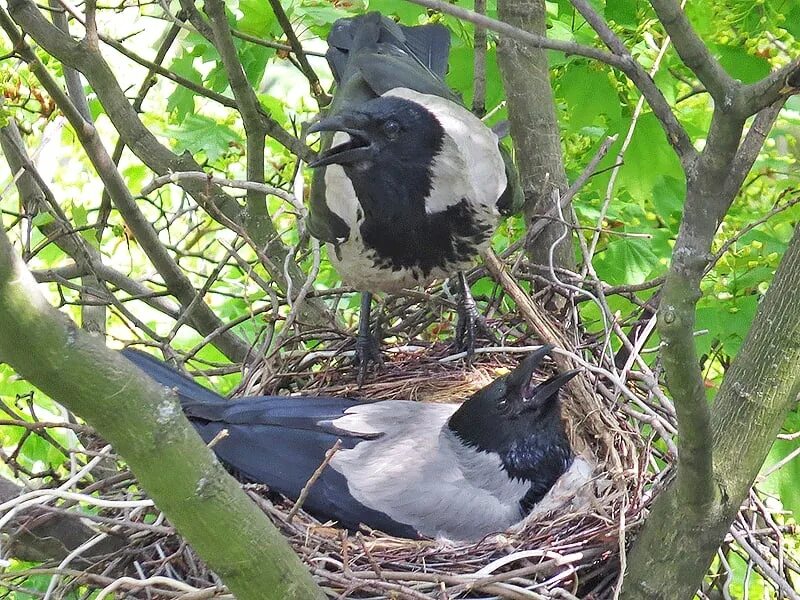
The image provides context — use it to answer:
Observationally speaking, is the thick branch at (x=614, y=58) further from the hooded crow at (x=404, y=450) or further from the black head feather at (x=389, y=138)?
the hooded crow at (x=404, y=450)

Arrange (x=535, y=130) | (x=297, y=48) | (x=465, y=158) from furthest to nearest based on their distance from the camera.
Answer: (x=297, y=48), (x=535, y=130), (x=465, y=158)

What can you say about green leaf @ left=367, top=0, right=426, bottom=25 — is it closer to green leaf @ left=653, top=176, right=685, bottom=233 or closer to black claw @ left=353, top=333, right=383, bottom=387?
green leaf @ left=653, top=176, right=685, bottom=233

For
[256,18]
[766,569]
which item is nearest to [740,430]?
[766,569]

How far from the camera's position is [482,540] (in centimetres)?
280

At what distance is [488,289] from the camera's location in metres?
3.97

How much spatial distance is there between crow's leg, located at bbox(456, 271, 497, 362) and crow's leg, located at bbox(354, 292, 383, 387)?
0.98ft

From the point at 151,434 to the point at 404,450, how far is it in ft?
5.79

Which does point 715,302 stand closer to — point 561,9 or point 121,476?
point 561,9

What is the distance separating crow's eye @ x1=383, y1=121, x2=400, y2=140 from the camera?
3.03 m

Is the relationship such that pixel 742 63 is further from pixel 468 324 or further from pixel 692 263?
pixel 692 263

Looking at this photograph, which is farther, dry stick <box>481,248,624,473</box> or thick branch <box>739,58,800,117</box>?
dry stick <box>481,248,624,473</box>

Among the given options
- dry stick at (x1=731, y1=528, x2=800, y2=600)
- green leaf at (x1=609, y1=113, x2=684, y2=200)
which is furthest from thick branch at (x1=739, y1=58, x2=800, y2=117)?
green leaf at (x1=609, y1=113, x2=684, y2=200)

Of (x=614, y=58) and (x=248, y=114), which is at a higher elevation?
(x=248, y=114)

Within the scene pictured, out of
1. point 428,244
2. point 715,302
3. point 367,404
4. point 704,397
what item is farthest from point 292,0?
point 704,397
